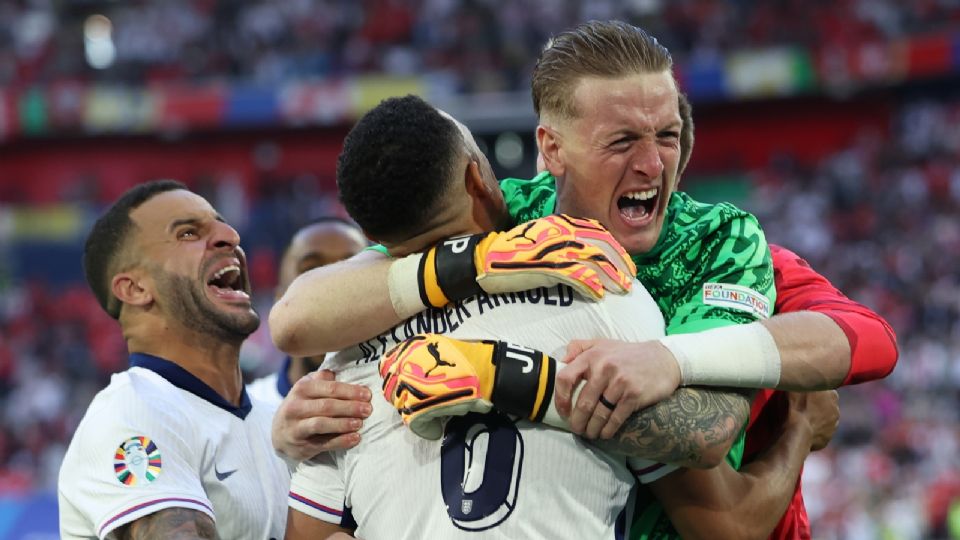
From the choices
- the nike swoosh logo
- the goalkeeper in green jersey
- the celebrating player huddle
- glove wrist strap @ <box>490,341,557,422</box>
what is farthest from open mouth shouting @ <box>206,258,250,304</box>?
glove wrist strap @ <box>490,341,557,422</box>

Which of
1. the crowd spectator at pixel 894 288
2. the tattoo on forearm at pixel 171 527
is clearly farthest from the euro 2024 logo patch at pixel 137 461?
the crowd spectator at pixel 894 288

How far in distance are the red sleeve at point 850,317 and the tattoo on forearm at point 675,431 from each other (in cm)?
39

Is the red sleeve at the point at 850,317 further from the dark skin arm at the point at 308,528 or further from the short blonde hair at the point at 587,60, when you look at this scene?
the dark skin arm at the point at 308,528

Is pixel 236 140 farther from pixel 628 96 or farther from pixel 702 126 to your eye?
pixel 628 96

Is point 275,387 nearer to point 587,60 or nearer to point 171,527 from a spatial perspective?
point 171,527

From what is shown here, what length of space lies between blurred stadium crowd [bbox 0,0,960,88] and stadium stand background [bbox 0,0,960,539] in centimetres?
5

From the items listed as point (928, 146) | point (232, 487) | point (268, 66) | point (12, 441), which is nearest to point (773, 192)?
point (928, 146)

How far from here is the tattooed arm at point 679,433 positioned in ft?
7.66

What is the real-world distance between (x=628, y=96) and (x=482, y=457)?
37.1 inches

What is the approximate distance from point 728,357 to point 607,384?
30 centimetres

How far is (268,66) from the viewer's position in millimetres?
25922

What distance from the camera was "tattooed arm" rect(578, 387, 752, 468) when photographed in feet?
7.66

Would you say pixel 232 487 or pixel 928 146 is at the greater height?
pixel 232 487

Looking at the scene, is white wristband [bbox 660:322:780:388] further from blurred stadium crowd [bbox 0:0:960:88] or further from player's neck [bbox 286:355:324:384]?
blurred stadium crowd [bbox 0:0:960:88]
